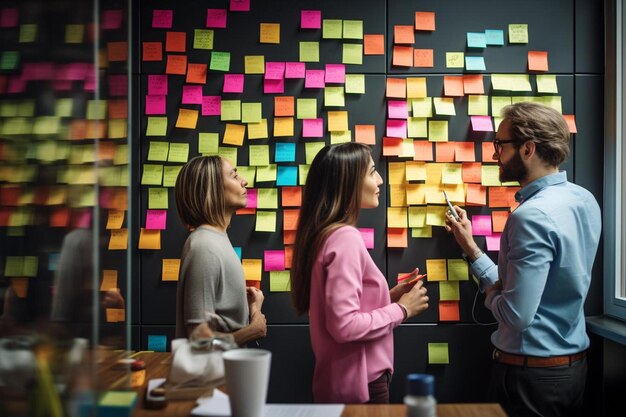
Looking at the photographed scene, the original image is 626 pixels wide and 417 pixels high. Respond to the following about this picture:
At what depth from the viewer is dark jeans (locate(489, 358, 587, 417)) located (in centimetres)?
201

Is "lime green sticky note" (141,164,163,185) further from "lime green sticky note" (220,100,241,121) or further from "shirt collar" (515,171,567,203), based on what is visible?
"shirt collar" (515,171,567,203)

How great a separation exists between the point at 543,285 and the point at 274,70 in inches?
61.3

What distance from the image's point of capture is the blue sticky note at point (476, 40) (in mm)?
2703

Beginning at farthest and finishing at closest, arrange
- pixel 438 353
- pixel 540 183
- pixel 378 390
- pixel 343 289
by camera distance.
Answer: pixel 438 353, pixel 540 183, pixel 378 390, pixel 343 289

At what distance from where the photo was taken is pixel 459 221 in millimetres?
2658

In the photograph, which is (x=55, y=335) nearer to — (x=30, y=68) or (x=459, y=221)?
(x=30, y=68)

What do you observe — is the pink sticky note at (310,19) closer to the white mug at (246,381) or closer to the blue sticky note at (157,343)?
the blue sticky note at (157,343)

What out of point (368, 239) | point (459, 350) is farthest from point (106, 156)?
point (459, 350)

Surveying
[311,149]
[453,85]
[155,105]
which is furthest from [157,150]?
[453,85]

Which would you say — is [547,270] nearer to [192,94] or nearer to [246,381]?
[246,381]

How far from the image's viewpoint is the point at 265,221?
2.73m

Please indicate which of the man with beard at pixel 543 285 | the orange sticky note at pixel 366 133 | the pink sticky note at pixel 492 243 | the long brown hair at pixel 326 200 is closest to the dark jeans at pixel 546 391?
the man with beard at pixel 543 285

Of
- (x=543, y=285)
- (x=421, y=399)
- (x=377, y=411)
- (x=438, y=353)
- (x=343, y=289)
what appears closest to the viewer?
(x=421, y=399)

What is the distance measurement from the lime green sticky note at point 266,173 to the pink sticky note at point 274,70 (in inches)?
16.7
